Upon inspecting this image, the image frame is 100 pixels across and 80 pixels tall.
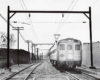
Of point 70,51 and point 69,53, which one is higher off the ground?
point 70,51

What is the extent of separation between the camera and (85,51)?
3381 cm

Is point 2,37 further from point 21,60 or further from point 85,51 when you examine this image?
point 85,51

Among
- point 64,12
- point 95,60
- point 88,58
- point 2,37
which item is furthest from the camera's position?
point 2,37

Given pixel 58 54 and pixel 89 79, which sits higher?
pixel 58 54

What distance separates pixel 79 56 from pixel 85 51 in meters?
12.4

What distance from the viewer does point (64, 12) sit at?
65.2 ft

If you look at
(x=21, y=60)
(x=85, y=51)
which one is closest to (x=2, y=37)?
(x=21, y=60)

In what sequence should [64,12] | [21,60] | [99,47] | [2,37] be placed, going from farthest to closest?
[2,37]
[21,60]
[99,47]
[64,12]

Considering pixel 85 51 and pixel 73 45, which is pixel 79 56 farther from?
pixel 85 51

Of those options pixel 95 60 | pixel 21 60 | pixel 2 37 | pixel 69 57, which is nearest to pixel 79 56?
pixel 69 57

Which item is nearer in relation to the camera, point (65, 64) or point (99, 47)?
point (65, 64)

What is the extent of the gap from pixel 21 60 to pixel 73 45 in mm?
35407

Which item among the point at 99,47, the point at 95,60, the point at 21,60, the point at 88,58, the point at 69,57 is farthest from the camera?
the point at 21,60

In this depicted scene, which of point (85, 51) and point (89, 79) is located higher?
point (85, 51)
